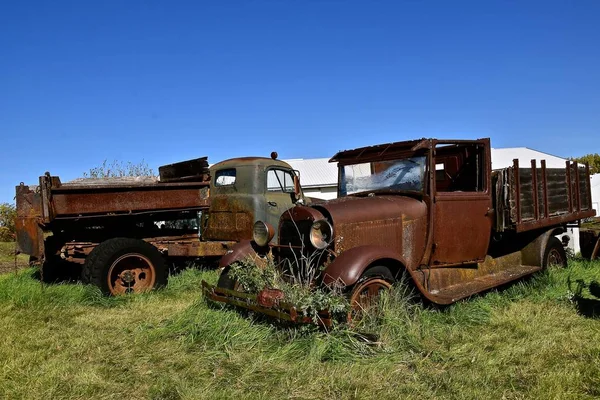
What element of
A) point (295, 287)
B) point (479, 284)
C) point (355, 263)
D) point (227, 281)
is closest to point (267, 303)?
point (295, 287)

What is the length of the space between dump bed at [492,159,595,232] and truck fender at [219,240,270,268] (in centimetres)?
284

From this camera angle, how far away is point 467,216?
18.6 ft

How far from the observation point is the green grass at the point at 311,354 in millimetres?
3410

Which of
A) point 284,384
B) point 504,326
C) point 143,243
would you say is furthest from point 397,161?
point 143,243

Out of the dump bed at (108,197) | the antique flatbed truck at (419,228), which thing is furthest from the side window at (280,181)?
the antique flatbed truck at (419,228)

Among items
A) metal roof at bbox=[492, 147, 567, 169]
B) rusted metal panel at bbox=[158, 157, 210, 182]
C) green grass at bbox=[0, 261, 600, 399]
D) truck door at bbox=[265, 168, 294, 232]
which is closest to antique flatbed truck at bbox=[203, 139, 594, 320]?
green grass at bbox=[0, 261, 600, 399]

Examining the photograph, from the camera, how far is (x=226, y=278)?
5.47 m

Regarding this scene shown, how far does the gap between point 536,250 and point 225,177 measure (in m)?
4.95

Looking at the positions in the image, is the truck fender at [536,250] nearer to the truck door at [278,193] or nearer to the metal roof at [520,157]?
the truck door at [278,193]

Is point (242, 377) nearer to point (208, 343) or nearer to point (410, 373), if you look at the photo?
point (208, 343)

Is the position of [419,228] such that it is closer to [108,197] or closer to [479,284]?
[479,284]

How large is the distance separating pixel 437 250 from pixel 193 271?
436 centimetres

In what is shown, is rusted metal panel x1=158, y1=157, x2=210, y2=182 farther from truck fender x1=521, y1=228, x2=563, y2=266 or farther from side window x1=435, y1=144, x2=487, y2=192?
truck fender x1=521, y1=228, x2=563, y2=266

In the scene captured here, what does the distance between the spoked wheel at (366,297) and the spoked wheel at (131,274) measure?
3833mm
